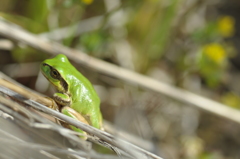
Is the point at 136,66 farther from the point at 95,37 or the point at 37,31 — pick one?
the point at 37,31

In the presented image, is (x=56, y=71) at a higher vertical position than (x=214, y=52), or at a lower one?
lower

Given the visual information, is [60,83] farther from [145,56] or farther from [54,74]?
[145,56]

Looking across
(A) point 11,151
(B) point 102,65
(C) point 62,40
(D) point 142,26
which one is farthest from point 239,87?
(A) point 11,151

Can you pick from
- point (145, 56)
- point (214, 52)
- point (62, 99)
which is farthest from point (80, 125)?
point (214, 52)

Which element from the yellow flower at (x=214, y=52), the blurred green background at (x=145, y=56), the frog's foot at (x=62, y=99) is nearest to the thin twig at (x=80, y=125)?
the frog's foot at (x=62, y=99)

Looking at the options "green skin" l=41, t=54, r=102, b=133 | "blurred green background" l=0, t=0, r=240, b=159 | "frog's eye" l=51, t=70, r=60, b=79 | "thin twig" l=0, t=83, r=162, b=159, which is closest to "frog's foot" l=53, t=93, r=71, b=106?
"green skin" l=41, t=54, r=102, b=133
